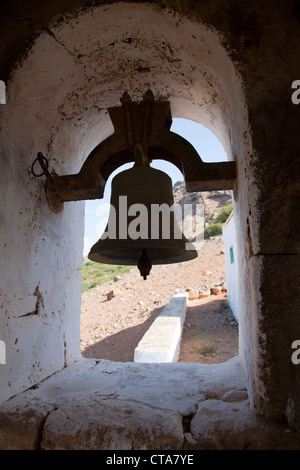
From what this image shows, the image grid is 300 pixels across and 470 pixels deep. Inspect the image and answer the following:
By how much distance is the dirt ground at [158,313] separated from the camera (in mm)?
6989

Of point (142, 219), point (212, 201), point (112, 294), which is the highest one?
point (212, 201)

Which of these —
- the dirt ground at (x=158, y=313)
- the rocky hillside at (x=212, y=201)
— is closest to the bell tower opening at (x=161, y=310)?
the dirt ground at (x=158, y=313)

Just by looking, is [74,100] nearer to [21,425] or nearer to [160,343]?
[21,425]

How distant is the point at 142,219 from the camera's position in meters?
1.70

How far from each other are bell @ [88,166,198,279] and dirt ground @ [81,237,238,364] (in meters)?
5.02

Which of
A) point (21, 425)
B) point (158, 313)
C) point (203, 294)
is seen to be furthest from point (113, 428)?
point (203, 294)

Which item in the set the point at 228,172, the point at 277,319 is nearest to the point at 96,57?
the point at 228,172

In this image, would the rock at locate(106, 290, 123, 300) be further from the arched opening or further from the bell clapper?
the bell clapper

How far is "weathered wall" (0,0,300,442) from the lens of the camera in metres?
1.18

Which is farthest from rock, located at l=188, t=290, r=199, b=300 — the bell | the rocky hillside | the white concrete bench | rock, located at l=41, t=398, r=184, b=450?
the rocky hillside

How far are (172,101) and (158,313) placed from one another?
28.6ft

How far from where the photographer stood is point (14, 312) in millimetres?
1526

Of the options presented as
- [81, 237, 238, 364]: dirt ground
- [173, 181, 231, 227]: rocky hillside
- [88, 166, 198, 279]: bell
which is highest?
[173, 181, 231, 227]: rocky hillside

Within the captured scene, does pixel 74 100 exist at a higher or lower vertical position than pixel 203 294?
higher
